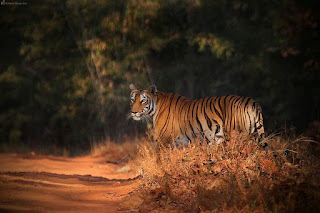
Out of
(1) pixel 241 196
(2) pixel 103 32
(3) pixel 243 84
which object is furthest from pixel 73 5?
(1) pixel 241 196

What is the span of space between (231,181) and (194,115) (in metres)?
2.99

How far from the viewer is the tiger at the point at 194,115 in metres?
7.66

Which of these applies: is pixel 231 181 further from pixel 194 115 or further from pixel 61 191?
pixel 194 115

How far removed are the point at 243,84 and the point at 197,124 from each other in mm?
8292

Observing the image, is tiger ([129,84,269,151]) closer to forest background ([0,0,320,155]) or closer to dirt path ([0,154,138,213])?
dirt path ([0,154,138,213])

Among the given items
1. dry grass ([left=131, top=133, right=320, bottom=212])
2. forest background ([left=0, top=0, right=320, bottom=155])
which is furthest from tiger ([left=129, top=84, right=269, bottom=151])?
forest background ([left=0, top=0, right=320, bottom=155])

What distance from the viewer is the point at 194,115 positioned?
8.46 m

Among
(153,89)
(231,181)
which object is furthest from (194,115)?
(231,181)

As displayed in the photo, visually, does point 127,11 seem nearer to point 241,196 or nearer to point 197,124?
point 197,124

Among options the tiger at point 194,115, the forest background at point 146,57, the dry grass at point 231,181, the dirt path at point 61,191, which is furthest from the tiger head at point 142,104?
the forest background at point 146,57

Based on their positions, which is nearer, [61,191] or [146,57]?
[61,191]

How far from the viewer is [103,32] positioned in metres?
16.0

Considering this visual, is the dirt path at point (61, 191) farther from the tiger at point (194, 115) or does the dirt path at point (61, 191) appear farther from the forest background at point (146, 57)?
the forest background at point (146, 57)

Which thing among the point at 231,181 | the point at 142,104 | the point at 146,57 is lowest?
the point at 231,181
